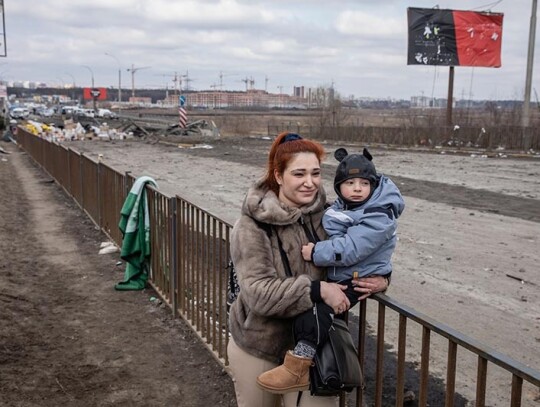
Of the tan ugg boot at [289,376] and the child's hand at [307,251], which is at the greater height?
the child's hand at [307,251]

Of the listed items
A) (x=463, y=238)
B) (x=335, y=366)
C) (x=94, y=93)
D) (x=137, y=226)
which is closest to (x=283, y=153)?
(x=335, y=366)

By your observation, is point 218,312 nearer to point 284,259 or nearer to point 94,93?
point 284,259

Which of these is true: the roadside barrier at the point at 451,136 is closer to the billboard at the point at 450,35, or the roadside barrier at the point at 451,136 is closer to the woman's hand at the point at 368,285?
the billboard at the point at 450,35

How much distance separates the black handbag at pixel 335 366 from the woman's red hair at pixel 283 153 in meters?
0.69

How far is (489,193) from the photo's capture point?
15.8 metres

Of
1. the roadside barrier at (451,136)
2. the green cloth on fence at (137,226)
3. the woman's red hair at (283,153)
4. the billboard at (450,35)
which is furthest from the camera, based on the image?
the billboard at (450,35)

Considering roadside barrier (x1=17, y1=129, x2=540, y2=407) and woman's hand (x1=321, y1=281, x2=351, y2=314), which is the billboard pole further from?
woman's hand (x1=321, y1=281, x2=351, y2=314)

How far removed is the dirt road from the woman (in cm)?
245

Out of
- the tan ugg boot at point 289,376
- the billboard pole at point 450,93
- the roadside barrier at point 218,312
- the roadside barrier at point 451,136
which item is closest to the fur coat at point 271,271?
the tan ugg boot at point 289,376

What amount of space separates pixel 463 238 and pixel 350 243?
327 inches

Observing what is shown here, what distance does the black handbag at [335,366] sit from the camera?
2.44m

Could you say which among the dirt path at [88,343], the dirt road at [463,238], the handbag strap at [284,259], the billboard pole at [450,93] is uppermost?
the billboard pole at [450,93]

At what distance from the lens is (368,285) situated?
254 cm

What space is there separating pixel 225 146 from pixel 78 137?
11.7 m
